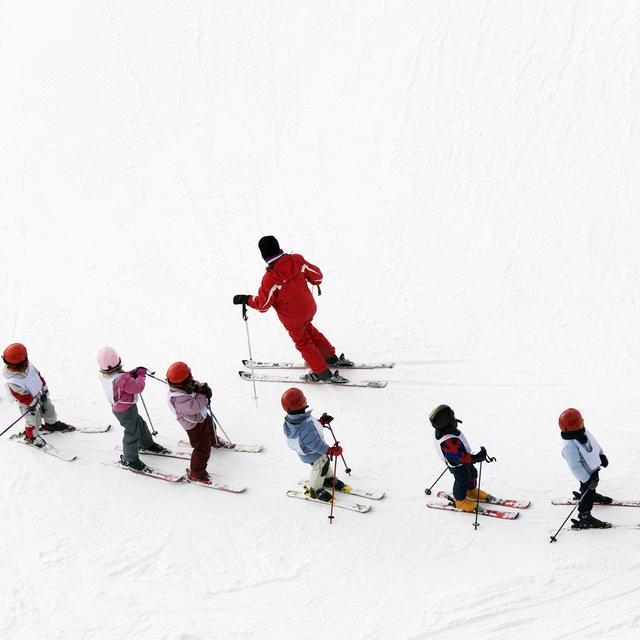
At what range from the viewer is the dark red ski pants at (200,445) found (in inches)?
285

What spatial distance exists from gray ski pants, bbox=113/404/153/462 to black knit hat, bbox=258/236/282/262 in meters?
2.09

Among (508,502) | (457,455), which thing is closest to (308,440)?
(457,455)

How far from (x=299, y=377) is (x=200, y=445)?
1959mm

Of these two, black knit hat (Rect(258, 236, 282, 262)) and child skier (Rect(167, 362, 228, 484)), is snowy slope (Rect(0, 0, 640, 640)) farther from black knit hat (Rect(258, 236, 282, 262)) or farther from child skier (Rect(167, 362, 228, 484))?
black knit hat (Rect(258, 236, 282, 262))

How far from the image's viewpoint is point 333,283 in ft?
35.0

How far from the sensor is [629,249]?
396 inches

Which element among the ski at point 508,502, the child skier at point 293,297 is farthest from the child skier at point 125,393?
the ski at point 508,502

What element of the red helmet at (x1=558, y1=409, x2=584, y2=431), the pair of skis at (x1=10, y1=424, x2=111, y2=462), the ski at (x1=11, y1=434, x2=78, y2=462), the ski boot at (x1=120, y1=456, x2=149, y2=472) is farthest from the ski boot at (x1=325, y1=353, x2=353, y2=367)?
the red helmet at (x1=558, y1=409, x2=584, y2=431)

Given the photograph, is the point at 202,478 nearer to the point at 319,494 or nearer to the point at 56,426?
the point at 319,494

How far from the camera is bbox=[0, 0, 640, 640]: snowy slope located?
612 centimetres

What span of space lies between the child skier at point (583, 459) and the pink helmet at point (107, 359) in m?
4.14

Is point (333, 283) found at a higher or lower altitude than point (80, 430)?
higher

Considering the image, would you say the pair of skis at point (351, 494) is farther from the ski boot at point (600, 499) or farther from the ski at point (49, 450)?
the ski at point (49, 450)

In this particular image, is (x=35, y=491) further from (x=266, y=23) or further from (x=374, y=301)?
(x=266, y=23)
